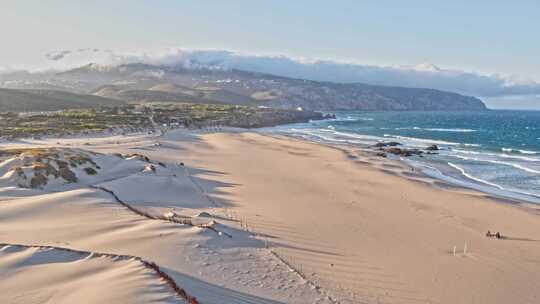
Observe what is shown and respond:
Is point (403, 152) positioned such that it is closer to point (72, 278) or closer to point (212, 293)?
point (212, 293)

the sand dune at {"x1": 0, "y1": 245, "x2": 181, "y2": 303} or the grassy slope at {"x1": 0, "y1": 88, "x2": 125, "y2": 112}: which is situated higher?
the grassy slope at {"x1": 0, "y1": 88, "x2": 125, "y2": 112}

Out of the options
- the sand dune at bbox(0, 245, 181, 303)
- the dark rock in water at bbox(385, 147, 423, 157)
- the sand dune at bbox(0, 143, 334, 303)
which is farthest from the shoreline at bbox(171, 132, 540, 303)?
the dark rock in water at bbox(385, 147, 423, 157)

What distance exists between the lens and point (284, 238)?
59.5 feet

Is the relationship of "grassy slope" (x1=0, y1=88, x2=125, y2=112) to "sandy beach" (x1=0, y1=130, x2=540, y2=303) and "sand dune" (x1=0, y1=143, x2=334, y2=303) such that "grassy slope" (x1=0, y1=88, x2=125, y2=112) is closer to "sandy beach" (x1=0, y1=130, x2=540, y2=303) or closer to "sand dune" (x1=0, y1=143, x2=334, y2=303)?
"sandy beach" (x1=0, y1=130, x2=540, y2=303)

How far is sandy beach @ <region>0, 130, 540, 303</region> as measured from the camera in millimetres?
12773

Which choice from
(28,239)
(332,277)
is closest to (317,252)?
(332,277)

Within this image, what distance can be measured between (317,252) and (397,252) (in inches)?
126

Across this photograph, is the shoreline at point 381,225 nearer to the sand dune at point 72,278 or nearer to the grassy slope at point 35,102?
the sand dune at point 72,278

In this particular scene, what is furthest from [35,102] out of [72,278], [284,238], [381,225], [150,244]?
[72,278]

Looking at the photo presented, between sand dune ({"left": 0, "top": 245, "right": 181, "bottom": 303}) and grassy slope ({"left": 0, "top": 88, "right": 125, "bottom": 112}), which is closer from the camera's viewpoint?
sand dune ({"left": 0, "top": 245, "right": 181, "bottom": 303})

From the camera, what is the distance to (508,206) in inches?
1066

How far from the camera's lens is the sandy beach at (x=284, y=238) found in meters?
12.8

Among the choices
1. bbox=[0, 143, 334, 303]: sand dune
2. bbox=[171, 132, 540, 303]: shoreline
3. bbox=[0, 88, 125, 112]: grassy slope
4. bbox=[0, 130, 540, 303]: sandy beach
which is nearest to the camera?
bbox=[0, 143, 334, 303]: sand dune

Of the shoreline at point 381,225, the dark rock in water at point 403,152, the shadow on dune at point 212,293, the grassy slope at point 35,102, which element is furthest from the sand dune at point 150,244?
the grassy slope at point 35,102
